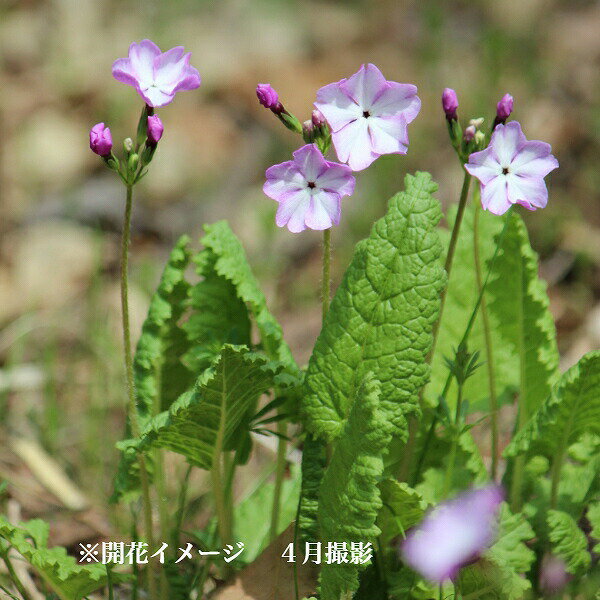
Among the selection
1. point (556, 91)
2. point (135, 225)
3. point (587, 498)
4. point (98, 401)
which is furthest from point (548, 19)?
point (587, 498)

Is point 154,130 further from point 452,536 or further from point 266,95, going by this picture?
point 452,536

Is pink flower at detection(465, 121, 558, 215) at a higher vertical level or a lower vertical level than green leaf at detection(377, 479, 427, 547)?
higher

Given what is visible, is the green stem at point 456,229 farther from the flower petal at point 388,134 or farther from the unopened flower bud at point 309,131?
the unopened flower bud at point 309,131

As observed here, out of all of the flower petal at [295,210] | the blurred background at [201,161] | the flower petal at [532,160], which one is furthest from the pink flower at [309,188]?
the blurred background at [201,161]


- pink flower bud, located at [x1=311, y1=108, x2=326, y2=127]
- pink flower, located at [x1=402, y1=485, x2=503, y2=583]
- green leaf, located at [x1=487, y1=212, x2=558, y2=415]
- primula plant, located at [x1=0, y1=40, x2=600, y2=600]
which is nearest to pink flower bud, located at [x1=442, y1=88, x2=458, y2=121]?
primula plant, located at [x1=0, y1=40, x2=600, y2=600]

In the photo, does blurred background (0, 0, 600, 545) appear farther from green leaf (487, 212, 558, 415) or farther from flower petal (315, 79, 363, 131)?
flower petal (315, 79, 363, 131)

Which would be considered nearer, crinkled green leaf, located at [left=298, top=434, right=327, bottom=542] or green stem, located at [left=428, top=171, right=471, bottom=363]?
green stem, located at [left=428, top=171, right=471, bottom=363]

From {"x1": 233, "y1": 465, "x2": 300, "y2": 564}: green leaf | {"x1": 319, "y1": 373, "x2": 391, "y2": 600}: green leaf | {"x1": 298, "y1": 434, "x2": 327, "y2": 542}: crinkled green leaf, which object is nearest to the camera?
{"x1": 319, "y1": 373, "x2": 391, "y2": 600}: green leaf
